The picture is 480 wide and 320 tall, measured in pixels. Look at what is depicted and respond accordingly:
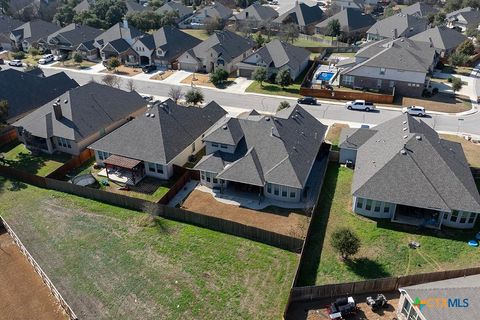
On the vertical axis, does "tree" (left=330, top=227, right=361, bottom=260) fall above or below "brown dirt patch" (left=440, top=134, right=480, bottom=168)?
above

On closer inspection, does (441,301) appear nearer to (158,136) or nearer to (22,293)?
(22,293)

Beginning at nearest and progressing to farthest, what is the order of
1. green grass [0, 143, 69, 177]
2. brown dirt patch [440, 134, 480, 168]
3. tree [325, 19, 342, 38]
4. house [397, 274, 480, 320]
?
house [397, 274, 480, 320] < brown dirt patch [440, 134, 480, 168] < green grass [0, 143, 69, 177] < tree [325, 19, 342, 38]

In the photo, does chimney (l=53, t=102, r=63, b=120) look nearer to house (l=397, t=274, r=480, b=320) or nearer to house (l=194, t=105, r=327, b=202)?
house (l=194, t=105, r=327, b=202)

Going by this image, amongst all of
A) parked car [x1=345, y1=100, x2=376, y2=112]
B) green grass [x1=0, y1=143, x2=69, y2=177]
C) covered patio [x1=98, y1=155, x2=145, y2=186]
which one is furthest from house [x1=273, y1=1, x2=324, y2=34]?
covered patio [x1=98, y1=155, x2=145, y2=186]

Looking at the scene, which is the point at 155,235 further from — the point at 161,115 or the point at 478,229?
the point at 478,229

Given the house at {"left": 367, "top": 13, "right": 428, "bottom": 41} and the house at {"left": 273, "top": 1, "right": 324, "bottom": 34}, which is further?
the house at {"left": 273, "top": 1, "right": 324, "bottom": 34}

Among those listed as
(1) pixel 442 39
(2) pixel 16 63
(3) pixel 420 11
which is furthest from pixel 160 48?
(3) pixel 420 11
